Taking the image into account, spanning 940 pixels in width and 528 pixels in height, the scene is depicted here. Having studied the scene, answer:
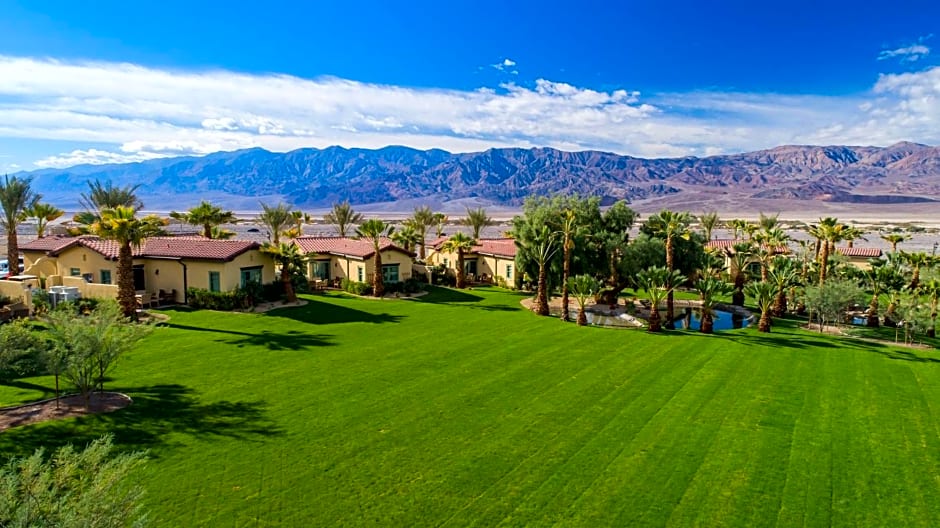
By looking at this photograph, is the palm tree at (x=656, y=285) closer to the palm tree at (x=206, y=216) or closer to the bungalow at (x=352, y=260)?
the bungalow at (x=352, y=260)

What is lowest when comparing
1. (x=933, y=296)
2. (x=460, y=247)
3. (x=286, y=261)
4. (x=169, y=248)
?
(x=933, y=296)

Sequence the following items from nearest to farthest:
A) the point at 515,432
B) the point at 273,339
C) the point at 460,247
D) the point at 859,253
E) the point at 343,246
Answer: the point at 515,432, the point at 273,339, the point at 343,246, the point at 460,247, the point at 859,253

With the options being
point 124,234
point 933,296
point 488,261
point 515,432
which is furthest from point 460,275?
point 515,432

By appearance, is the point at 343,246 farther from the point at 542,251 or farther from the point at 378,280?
the point at 542,251

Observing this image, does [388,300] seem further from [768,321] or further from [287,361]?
[768,321]

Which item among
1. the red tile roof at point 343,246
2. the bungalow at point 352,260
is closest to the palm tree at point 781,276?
the bungalow at point 352,260

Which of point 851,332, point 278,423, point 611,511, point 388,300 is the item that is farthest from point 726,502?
point 388,300

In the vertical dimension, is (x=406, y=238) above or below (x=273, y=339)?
above
